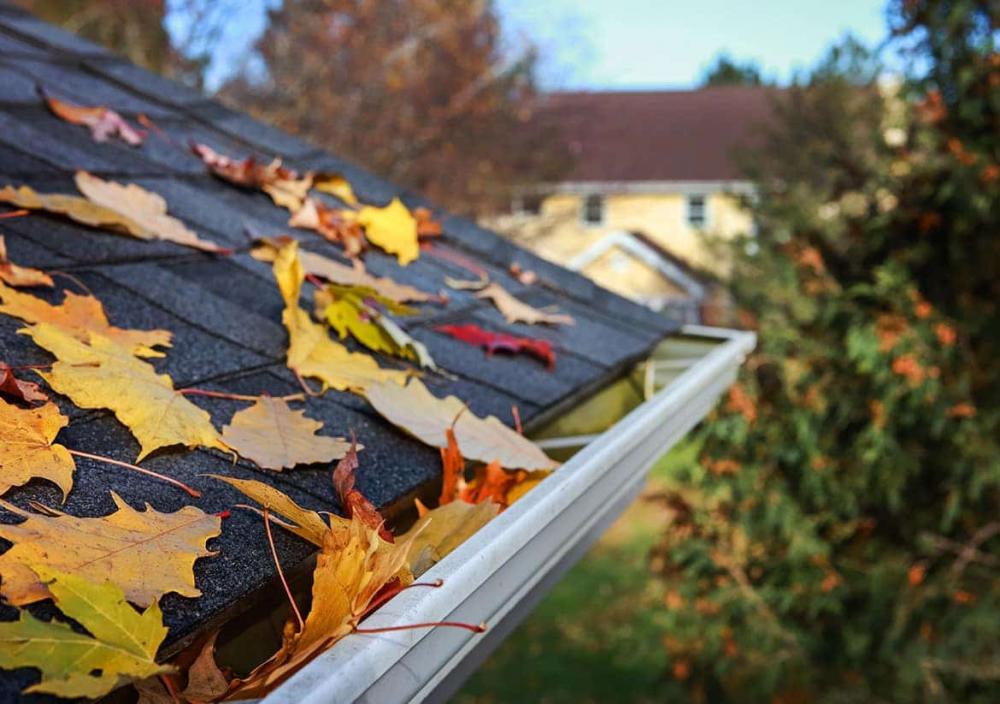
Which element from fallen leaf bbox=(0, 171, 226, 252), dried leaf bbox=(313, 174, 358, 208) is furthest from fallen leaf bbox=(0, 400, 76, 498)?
dried leaf bbox=(313, 174, 358, 208)

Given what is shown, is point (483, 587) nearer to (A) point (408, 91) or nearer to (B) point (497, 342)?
(B) point (497, 342)

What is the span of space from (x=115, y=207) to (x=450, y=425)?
34.6 inches

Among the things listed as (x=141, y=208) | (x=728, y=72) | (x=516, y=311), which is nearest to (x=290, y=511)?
(x=141, y=208)

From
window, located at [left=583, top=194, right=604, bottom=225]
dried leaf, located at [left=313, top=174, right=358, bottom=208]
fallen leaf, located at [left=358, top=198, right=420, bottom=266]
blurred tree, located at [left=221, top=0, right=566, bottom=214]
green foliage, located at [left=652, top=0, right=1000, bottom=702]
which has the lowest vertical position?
green foliage, located at [left=652, top=0, right=1000, bottom=702]

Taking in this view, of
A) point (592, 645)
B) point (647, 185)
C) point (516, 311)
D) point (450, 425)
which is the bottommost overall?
point (592, 645)

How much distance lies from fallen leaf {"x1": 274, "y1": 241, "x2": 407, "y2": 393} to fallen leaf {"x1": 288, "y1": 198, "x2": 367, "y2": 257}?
1.84 ft

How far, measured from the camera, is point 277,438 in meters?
1.18

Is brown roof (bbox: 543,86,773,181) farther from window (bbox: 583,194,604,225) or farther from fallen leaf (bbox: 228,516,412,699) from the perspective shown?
fallen leaf (bbox: 228,516,412,699)

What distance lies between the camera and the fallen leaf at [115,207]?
5.51ft

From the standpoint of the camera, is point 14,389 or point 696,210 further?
point 696,210

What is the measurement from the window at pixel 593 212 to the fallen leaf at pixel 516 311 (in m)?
25.6

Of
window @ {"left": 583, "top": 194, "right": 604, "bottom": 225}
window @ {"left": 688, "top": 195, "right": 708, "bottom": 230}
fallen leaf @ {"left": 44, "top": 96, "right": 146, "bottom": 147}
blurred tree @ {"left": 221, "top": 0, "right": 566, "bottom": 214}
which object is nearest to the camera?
fallen leaf @ {"left": 44, "top": 96, "right": 146, "bottom": 147}

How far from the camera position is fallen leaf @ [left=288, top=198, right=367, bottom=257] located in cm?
227

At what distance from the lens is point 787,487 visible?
26.1 feet
